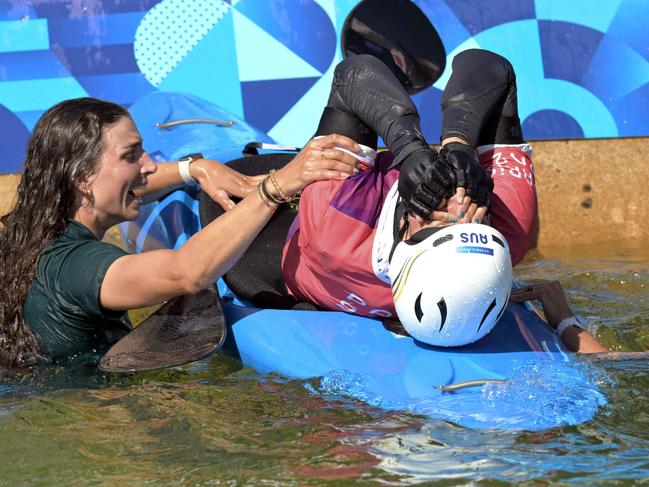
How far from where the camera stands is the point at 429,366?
299 cm

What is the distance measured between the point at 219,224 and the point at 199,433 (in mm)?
641

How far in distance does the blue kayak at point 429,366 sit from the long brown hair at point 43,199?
2.34 feet

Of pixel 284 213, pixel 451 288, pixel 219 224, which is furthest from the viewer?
pixel 284 213

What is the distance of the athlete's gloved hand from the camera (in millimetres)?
2822

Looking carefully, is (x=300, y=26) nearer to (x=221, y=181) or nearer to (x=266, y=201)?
(x=221, y=181)

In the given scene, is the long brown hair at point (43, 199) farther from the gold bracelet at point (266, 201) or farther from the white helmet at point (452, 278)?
the white helmet at point (452, 278)

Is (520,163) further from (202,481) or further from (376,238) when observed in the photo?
(202,481)

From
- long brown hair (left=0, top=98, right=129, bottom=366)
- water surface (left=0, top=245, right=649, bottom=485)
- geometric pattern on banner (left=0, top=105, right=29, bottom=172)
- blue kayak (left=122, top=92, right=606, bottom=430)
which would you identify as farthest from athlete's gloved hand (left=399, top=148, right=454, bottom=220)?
geometric pattern on banner (left=0, top=105, right=29, bottom=172)

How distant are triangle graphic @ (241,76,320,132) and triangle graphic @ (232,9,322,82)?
0.04m

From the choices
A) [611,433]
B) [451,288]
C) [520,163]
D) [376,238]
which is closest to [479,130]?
[520,163]

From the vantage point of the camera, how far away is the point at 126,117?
3.52m

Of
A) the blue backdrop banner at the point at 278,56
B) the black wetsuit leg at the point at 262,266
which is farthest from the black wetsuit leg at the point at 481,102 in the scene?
the blue backdrop banner at the point at 278,56

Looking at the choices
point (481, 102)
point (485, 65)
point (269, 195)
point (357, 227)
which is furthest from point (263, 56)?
point (269, 195)

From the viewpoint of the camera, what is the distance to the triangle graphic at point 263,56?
578 centimetres
